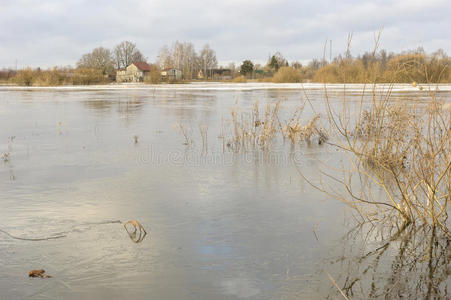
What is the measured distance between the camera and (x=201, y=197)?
5.84 m

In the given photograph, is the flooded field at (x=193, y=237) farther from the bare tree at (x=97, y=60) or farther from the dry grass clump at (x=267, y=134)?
the bare tree at (x=97, y=60)

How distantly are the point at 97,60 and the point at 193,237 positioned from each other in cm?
10020

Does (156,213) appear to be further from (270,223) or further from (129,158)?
(129,158)

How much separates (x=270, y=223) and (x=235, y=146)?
491cm

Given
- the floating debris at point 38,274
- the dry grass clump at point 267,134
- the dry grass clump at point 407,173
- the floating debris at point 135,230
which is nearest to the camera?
the floating debris at point 38,274

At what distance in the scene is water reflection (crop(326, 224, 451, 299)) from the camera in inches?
134

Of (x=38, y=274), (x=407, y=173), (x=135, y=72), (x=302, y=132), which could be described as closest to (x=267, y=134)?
(x=302, y=132)

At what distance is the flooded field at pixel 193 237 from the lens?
3.47m

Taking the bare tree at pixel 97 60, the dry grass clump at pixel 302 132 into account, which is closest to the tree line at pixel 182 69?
the bare tree at pixel 97 60

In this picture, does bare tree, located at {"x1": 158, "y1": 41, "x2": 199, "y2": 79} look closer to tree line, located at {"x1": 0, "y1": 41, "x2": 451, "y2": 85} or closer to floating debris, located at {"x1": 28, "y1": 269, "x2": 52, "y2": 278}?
tree line, located at {"x1": 0, "y1": 41, "x2": 451, "y2": 85}

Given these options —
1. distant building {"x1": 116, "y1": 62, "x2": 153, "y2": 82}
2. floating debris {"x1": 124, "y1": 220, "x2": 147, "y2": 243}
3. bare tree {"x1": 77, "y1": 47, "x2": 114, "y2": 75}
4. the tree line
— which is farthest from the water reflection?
bare tree {"x1": 77, "y1": 47, "x2": 114, "y2": 75}

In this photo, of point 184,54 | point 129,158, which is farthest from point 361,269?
point 184,54

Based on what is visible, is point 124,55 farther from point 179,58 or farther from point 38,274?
point 38,274

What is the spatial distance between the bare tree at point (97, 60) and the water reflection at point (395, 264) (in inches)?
3859
